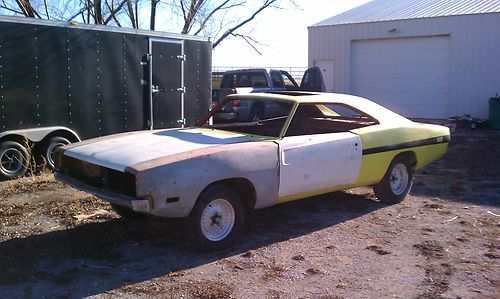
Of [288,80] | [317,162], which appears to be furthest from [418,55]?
[317,162]

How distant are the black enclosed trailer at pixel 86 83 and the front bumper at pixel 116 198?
3.27 meters

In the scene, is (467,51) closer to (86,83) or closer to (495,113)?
(495,113)

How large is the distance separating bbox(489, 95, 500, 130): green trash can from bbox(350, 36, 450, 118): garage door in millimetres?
1919

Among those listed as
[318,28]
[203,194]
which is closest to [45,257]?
[203,194]

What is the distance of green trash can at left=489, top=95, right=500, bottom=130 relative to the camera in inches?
635

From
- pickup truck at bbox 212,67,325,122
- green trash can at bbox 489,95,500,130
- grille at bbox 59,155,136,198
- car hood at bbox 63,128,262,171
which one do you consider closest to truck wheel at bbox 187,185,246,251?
car hood at bbox 63,128,262,171

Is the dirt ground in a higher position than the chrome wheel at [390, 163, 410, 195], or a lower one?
lower

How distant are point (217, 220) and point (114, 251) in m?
0.98

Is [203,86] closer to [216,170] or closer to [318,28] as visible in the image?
[216,170]

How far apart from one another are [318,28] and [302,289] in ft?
59.9

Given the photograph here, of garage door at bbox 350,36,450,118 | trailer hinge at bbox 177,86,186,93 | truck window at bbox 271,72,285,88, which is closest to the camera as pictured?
trailer hinge at bbox 177,86,186,93

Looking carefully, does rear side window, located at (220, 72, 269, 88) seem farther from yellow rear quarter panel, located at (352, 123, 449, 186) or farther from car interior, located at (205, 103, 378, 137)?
yellow rear quarter panel, located at (352, 123, 449, 186)

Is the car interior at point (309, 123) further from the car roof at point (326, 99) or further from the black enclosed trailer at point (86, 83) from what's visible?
the black enclosed trailer at point (86, 83)

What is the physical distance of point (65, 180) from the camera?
5.41 metres
